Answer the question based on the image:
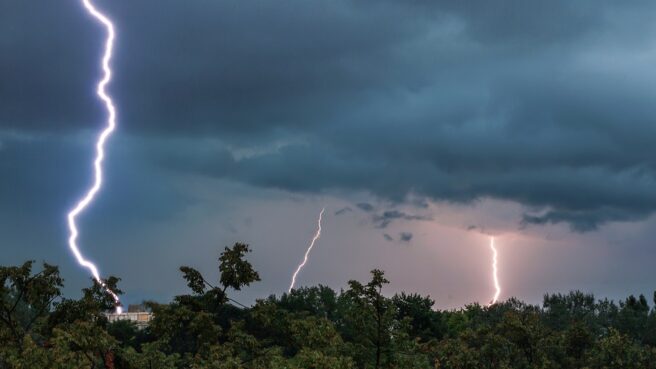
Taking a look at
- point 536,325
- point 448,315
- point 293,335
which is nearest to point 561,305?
point 448,315

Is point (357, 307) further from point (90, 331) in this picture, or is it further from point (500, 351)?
point (500, 351)

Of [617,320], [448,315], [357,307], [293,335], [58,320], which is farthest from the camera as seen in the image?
[448,315]

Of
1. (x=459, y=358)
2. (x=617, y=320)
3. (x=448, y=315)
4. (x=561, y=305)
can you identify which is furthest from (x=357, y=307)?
(x=448, y=315)

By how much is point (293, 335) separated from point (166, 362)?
3.39 metres

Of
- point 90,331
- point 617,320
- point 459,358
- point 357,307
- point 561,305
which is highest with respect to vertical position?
point 561,305

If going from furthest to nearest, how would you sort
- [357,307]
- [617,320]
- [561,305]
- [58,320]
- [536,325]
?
[561,305] → [617,320] → [536,325] → [58,320] → [357,307]

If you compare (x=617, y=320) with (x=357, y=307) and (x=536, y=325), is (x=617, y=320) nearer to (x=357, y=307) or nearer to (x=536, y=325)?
(x=536, y=325)

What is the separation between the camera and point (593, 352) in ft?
103

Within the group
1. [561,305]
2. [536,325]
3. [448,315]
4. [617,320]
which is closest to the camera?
[536,325]

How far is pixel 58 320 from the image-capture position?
22.4m

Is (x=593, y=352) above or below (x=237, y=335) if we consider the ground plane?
above

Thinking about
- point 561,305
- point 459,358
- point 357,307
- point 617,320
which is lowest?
point 357,307

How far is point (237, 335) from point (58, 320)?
5420 mm

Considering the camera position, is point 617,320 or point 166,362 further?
point 617,320
